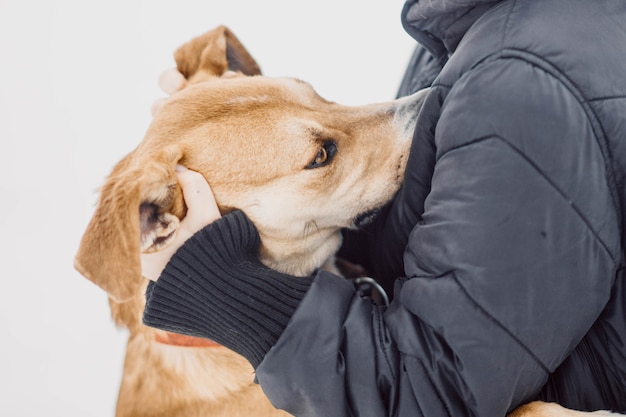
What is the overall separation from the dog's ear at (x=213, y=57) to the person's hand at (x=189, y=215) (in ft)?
2.29

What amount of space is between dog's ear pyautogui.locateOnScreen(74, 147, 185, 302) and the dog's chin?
0.65m

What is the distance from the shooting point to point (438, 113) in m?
1.71

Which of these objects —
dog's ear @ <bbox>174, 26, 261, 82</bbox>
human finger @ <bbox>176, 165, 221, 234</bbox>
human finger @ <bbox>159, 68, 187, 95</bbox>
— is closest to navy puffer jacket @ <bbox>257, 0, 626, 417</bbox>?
human finger @ <bbox>176, 165, 221, 234</bbox>

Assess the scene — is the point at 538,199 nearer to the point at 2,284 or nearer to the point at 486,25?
the point at 486,25

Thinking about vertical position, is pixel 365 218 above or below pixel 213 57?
below

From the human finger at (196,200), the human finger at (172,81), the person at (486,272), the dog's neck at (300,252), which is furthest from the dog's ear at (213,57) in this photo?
the person at (486,272)

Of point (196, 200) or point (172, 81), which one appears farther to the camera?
point (172, 81)

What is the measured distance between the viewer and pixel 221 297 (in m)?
1.63

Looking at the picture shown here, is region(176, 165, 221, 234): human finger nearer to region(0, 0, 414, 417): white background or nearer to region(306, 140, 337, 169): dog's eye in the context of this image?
region(306, 140, 337, 169): dog's eye

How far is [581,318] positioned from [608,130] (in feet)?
1.60

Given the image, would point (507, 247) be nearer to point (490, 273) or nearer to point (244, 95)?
point (490, 273)

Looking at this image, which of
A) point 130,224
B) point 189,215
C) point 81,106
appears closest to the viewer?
point 130,224

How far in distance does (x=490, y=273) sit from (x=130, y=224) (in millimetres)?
965


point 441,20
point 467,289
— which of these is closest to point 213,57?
point 441,20
